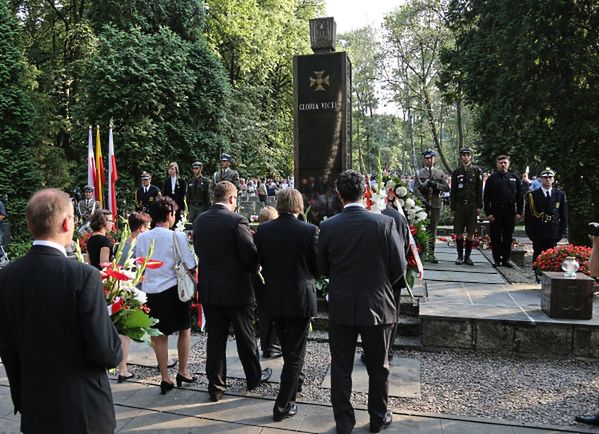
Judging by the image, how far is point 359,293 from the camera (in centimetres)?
371

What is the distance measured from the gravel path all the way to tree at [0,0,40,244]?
12564mm

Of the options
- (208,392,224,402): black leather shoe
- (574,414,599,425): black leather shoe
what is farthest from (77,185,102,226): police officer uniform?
(574,414,599,425): black leather shoe

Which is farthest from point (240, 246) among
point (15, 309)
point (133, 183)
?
point (133, 183)

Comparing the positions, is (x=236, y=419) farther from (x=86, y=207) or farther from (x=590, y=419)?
(x=86, y=207)

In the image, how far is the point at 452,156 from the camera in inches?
2223

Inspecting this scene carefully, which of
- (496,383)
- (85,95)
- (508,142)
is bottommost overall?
(496,383)

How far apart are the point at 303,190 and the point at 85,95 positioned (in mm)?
12300

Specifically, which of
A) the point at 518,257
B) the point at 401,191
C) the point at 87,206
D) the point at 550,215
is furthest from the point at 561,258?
the point at 87,206

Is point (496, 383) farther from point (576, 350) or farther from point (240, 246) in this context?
point (240, 246)

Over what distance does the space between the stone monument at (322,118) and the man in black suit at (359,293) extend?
465 centimetres

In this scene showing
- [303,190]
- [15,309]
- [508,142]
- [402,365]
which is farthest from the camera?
[508,142]

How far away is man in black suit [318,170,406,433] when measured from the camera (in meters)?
3.71

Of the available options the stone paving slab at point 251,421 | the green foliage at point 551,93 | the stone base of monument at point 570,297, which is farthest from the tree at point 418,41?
the stone paving slab at point 251,421

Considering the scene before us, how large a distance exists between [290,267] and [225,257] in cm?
67
